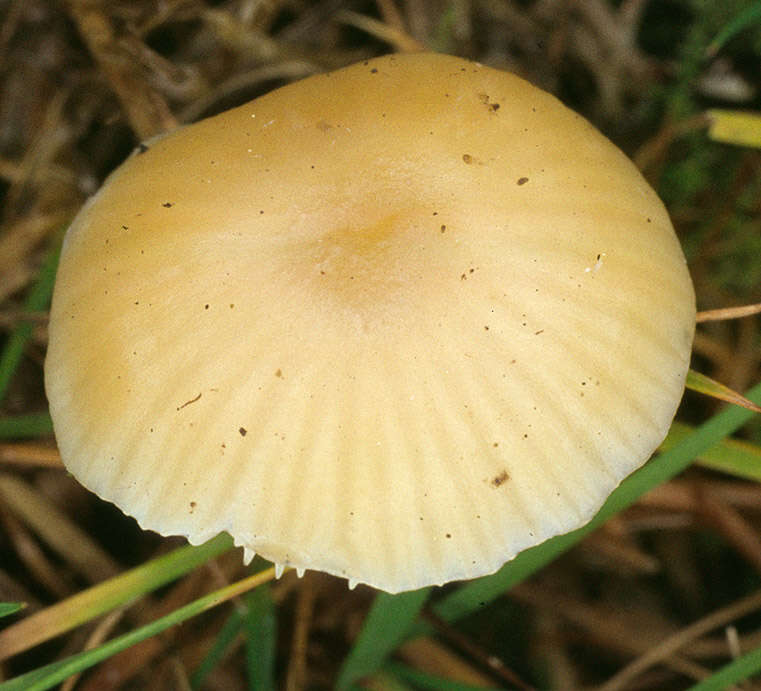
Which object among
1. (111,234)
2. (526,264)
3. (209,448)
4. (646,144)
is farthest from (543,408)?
(646,144)

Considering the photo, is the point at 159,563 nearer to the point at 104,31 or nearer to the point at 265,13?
the point at 104,31

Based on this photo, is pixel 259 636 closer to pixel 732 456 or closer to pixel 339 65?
pixel 732 456

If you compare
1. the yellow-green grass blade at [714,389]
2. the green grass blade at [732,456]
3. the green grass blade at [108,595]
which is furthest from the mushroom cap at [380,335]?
the green grass blade at [732,456]

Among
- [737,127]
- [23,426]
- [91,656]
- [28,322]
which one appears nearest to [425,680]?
[91,656]

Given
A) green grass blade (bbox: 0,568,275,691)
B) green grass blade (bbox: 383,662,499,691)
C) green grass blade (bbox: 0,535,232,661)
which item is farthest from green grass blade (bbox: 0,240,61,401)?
green grass blade (bbox: 383,662,499,691)

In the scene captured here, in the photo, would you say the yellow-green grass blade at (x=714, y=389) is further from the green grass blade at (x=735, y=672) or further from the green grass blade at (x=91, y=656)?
the green grass blade at (x=91, y=656)

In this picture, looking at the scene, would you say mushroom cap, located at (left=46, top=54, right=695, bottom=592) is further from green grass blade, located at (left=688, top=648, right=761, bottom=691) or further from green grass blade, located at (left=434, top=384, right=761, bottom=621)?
green grass blade, located at (left=688, top=648, right=761, bottom=691)
